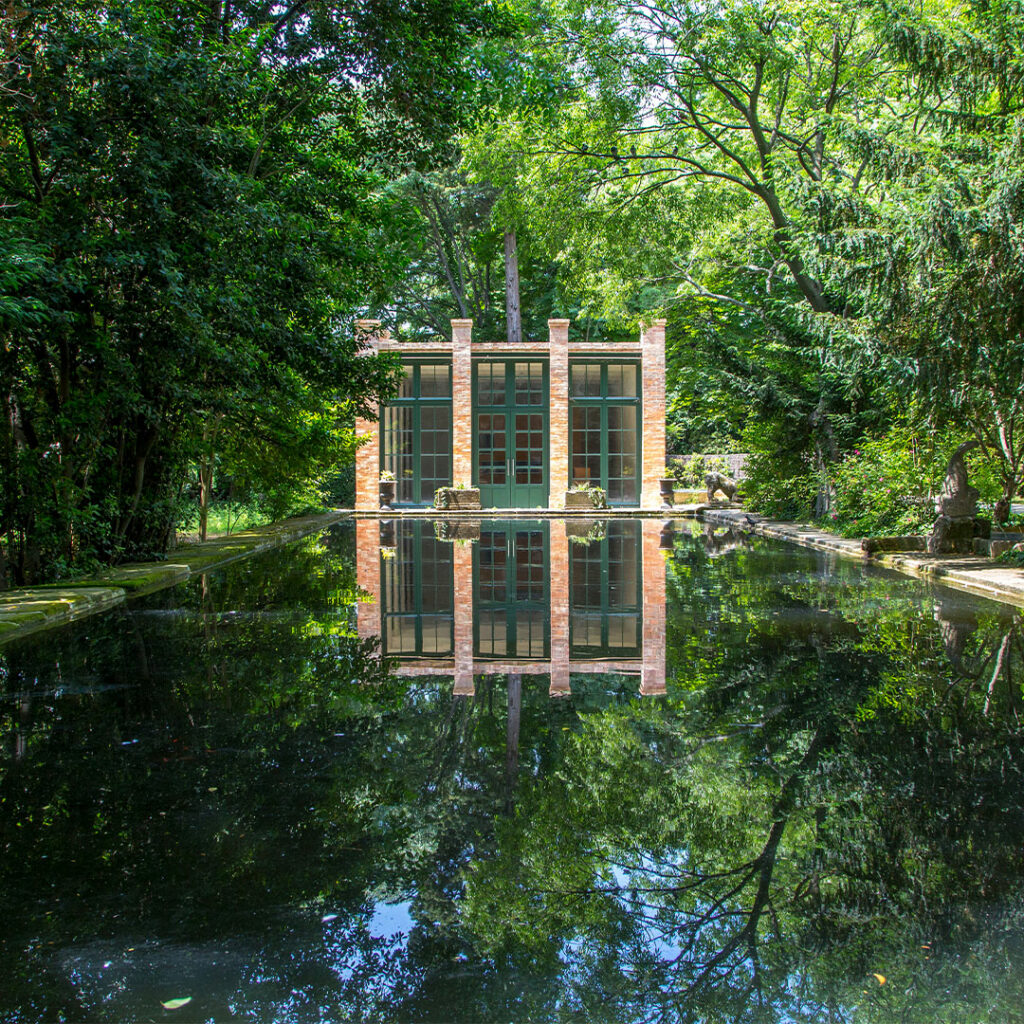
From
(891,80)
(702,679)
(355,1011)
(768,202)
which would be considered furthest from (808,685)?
(891,80)

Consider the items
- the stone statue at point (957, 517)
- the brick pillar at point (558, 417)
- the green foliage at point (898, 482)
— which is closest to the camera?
the stone statue at point (957, 517)

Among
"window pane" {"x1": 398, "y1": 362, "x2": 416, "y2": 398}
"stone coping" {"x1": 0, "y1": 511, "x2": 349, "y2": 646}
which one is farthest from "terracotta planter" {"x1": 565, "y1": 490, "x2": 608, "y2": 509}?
"stone coping" {"x1": 0, "y1": 511, "x2": 349, "y2": 646}

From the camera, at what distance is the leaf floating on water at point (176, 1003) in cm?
223

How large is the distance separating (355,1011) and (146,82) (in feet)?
28.2

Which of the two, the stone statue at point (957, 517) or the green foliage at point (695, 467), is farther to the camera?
the green foliage at point (695, 467)

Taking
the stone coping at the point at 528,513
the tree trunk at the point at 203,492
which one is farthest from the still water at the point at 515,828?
the stone coping at the point at 528,513

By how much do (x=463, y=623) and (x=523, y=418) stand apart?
19.7 meters

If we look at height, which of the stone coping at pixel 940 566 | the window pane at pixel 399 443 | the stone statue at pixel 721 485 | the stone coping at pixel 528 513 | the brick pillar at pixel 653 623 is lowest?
the stone coping at pixel 528 513

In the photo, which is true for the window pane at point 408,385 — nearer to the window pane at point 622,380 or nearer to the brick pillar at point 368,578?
the window pane at point 622,380

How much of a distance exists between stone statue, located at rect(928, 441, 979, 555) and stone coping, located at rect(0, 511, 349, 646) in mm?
9774

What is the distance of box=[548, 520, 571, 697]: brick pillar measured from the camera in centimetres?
566

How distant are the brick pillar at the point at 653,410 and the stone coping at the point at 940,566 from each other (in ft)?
28.0

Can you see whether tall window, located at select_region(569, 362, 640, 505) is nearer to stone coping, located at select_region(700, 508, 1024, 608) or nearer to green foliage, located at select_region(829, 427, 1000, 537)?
stone coping, located at select_region(700, 508, 1024, 608)

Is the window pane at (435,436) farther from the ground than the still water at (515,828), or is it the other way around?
the window pane at (435,436)
